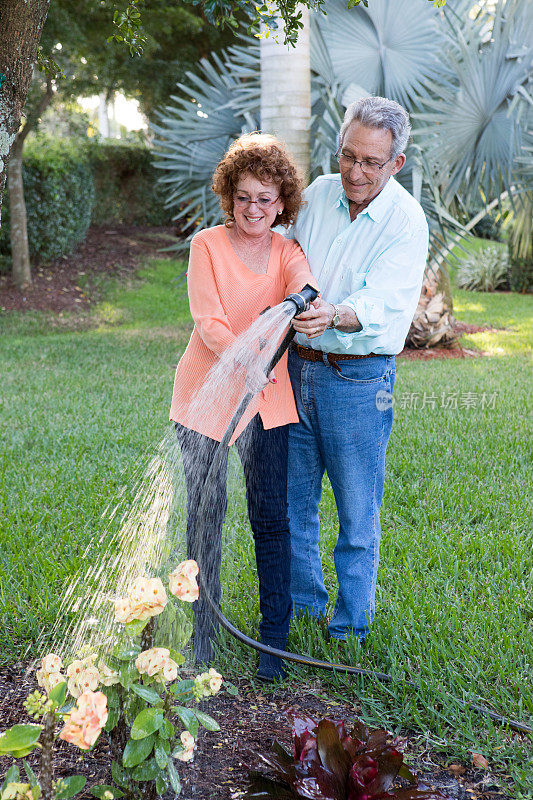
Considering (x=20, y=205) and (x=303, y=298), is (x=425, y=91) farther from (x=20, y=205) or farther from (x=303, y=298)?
(x=20, y=205)

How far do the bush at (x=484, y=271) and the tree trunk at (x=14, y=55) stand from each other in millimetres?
14945

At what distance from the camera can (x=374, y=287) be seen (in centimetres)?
248

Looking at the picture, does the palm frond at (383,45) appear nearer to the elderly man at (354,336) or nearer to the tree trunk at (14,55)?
the elderly man at (354,336)

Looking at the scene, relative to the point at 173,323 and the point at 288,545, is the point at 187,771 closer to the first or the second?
the point at 288,545

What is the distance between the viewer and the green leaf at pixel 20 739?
159 cm

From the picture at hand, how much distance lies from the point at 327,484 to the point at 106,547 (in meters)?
1.59

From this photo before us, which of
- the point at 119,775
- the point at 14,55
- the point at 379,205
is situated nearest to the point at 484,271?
the point at 379,205

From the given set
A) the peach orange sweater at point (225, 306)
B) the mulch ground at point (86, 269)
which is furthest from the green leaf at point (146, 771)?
the mulch ground at point (86, 269)

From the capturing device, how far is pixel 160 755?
1746 mm

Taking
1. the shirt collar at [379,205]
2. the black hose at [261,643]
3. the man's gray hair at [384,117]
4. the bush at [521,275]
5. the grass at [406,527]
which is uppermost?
the man's gray hair at [384,117]

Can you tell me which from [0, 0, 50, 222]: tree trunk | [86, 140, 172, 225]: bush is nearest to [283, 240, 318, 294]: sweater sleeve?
[0, 0, 50, 222]: tree trunk

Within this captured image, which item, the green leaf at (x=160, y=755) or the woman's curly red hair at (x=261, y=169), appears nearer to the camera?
the green leaf at (x=160, y=755)

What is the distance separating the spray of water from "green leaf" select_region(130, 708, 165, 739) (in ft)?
0.95

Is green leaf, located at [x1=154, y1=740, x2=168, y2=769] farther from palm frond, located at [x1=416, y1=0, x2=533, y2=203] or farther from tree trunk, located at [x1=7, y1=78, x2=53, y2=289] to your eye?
tree trunk, located at [x1=7, y1=78, x2=53, y2=289]
